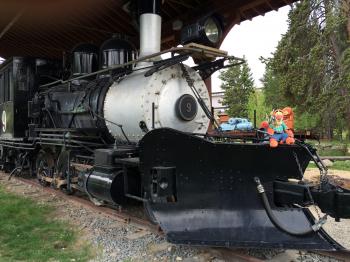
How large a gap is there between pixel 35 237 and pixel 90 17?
6626 millimetres

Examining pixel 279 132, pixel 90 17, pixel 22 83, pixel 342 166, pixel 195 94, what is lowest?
pixel 342 166

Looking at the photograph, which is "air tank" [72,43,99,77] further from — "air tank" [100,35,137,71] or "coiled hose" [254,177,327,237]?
"coiled hose" [254,177,327,237]

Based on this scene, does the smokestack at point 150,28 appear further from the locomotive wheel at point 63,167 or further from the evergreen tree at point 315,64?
the evergreen tree at point 315,64

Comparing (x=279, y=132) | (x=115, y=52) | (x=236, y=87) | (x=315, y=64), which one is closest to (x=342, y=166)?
(x=315, y=64)

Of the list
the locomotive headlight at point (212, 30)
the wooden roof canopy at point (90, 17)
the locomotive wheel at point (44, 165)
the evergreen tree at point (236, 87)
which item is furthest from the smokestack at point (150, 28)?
the evergreen tree at point (236, 87)

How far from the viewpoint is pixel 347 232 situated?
5.66m

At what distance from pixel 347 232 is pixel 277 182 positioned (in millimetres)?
2228

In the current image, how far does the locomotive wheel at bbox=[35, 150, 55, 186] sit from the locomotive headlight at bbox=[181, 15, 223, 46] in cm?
414

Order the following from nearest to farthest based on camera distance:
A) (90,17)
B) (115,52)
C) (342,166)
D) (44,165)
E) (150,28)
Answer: (150,28)
(115,52)
(44,165)
(90,17)
(342,166)

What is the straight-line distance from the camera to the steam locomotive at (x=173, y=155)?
3.92m

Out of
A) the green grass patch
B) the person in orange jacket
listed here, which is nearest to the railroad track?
the person in orange jacket

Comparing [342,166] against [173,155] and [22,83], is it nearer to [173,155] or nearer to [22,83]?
[22,83]

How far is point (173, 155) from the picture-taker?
4.04m

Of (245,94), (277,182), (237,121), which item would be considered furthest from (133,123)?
(245,94)
